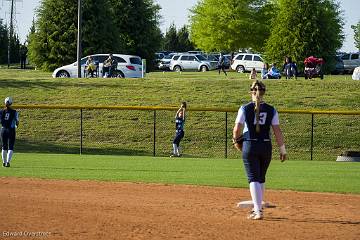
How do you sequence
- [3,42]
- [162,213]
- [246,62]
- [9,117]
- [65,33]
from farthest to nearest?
[3,42]
[246,62]
[65,33]
[9,117]
[162,213]

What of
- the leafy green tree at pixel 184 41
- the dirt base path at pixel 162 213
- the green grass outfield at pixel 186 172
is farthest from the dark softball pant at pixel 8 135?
the leafy green tree at pixel 184 41

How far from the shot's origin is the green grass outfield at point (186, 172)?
1736 centimetres

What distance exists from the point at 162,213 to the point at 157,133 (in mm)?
20657

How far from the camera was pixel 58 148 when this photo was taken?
3134 centimetres

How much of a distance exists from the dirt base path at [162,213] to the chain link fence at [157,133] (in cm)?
1387

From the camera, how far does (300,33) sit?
2329 inches

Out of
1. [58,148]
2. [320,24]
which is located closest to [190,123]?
[58,148]

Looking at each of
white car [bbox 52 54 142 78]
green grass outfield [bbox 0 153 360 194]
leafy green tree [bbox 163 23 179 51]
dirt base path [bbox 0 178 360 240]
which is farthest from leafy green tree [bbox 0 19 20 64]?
dirt base path [bbox 0 178 360 240]

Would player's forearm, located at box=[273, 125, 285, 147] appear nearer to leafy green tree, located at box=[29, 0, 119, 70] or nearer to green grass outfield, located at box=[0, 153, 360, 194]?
green grass outfield, located at box=[0, 153, 360, 194]

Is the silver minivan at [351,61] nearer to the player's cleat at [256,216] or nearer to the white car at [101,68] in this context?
the white car at [101,68]

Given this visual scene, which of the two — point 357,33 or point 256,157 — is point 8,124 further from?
point 357,33

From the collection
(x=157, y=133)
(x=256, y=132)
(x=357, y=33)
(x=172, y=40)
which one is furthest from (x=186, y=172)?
(x=357, y=33)

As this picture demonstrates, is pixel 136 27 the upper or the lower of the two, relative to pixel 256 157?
upper

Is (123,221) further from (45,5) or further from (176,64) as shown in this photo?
(176,64)
